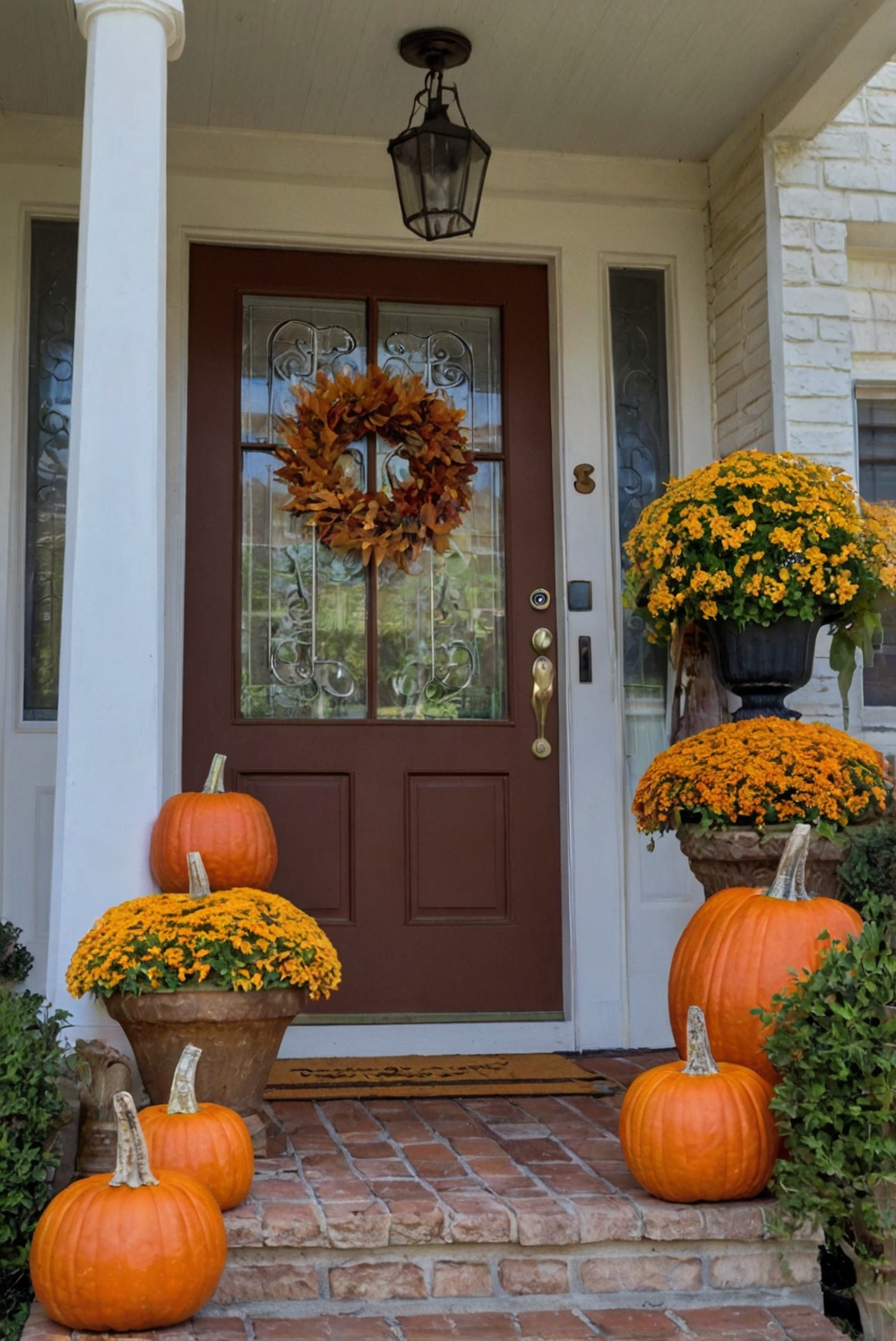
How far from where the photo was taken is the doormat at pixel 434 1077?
134 inches

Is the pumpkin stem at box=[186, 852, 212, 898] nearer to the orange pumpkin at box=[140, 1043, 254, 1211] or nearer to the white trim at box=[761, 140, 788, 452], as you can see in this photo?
the orange pumpkin at box=[140, 1043, 254, 1211]

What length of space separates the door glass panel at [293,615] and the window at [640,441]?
0.83 metres

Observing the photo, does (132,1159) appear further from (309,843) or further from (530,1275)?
(309,843)

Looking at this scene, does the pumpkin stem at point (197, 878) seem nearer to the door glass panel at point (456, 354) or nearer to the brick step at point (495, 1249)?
the brick step at point (495, 1249)

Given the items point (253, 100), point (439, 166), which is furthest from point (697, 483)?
point (253, 100)

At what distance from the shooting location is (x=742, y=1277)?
7.92 ft

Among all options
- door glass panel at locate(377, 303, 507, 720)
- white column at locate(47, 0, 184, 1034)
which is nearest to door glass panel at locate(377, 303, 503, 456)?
door glass panel at locate(377, 303, 507, 720)

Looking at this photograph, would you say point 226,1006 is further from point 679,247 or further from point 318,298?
point 679,247

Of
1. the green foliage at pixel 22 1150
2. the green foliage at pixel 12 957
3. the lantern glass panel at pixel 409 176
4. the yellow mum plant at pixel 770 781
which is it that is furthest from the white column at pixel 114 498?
the yellow mum plant at pixel 770 781

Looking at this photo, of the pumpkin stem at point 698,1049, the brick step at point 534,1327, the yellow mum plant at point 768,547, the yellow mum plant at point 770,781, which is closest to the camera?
the brick step at point 534,1327

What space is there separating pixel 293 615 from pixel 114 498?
4.27 feet

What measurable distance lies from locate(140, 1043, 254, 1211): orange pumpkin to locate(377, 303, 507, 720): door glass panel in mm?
1857

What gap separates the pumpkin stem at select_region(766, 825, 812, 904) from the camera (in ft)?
8.73

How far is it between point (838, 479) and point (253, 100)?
2.01 metres
